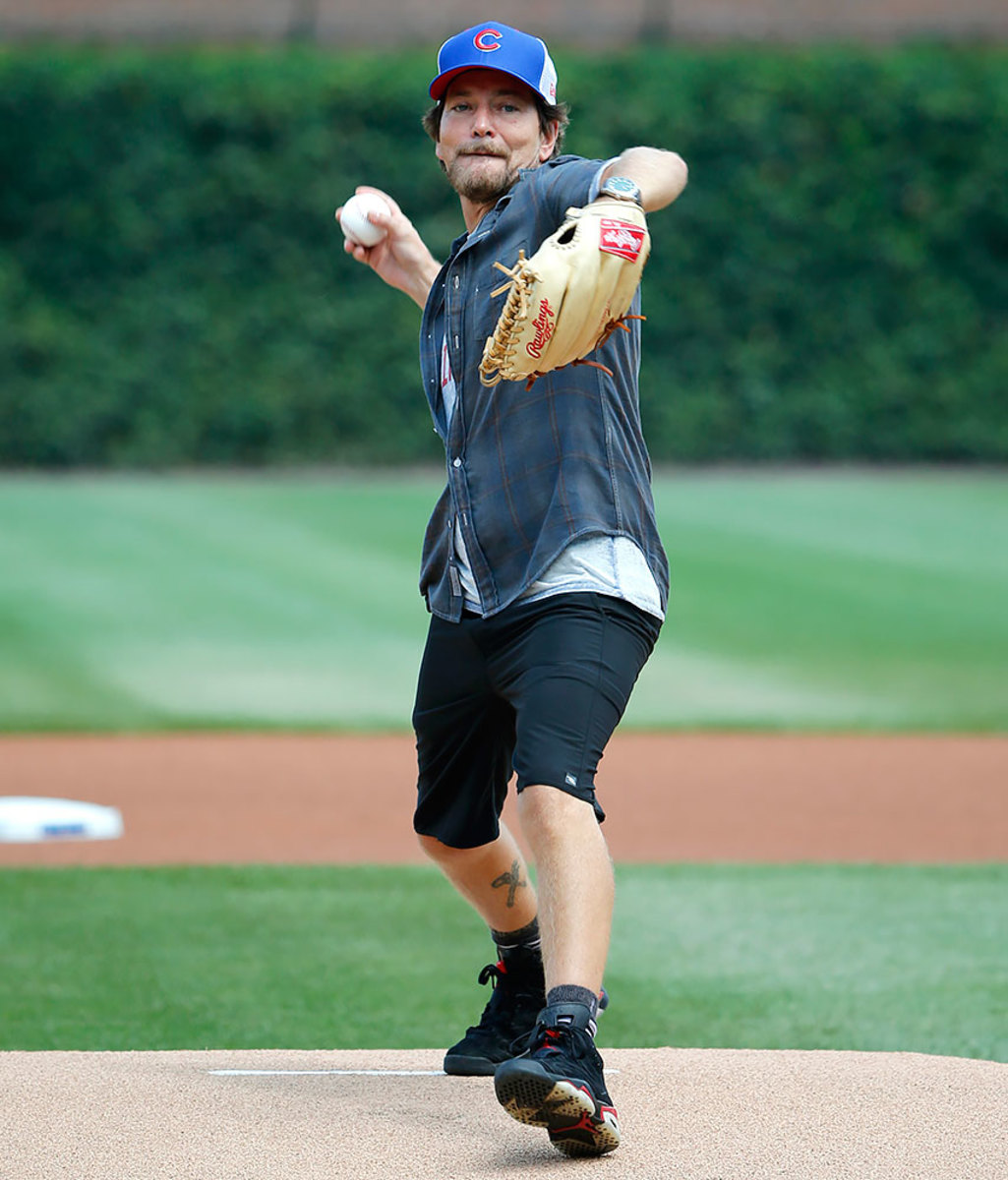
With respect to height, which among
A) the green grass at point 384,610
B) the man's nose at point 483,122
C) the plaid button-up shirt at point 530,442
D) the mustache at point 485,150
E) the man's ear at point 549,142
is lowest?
the plaid button-up shirt at point 530,442

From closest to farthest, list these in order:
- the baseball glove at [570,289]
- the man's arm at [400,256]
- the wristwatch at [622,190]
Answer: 1. the baseball glove at [570,289]
2. the wristwatch at [622,190]
3. the man's arm at [400,256]

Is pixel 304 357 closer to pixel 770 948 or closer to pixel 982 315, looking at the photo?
pixel 982 315

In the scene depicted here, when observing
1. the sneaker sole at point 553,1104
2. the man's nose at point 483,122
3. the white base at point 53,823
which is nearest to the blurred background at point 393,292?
the white base at point 53,823

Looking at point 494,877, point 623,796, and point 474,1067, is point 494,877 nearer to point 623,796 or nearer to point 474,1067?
point 474,1067

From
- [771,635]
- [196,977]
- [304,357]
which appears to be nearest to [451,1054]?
[196,977]

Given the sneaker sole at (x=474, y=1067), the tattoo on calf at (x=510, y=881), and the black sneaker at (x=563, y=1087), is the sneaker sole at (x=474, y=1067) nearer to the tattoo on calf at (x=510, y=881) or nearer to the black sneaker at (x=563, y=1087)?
the tattoo on calf at (x=510, y=881)

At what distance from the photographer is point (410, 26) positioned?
27875 millimetres

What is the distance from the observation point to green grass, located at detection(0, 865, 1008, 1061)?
504cm

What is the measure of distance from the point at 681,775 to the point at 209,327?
1497 centimetres

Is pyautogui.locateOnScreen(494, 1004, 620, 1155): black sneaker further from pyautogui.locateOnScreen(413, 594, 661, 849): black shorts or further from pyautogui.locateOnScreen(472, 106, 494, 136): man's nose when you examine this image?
pyautogui.locateOnScreen(472, 106, 494, 136): man's nose

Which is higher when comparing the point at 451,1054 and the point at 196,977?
the point at 196,977

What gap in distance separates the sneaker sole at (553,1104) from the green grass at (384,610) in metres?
8.39

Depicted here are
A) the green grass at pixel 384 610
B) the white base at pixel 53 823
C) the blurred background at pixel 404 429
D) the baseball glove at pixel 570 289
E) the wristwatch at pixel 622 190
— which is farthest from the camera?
the green grass at pixel 384 610

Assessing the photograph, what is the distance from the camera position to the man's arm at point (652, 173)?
3586 mm
